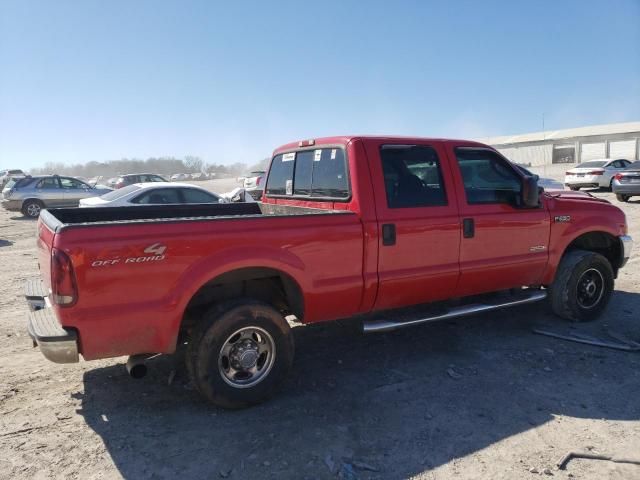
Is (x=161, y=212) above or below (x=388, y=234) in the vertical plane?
above

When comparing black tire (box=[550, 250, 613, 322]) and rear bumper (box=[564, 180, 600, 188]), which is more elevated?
rear bumper (box=[564, 180, 600, 188])

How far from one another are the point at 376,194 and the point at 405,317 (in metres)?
1.14

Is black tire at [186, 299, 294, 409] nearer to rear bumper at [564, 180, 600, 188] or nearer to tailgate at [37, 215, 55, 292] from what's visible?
tailgate at [37, 215, 55, 292]

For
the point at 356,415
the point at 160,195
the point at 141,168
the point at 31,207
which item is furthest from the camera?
the point at 141,168

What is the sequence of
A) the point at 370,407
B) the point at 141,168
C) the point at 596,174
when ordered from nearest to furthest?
the point at 370,407
the point at 596,174
the point at 141,168

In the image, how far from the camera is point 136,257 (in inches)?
120

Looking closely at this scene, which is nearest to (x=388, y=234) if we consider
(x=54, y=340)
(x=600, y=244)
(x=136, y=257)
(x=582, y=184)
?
(x=136, y=257)

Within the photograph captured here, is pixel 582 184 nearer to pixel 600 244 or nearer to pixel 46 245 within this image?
pixel 600 244

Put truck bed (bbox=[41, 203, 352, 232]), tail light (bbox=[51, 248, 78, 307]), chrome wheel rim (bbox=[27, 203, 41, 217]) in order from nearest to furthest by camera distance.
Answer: tail light (bbox=[51, 248, 78, 307])
truck bed (bbox=[41, 203, 352, 232])
chrome wheel rim (bbox=[27, 203, 41, 217])

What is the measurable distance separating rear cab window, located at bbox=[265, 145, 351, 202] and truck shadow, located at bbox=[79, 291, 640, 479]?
1.54 m

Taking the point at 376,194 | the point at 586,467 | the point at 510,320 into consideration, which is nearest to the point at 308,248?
the point at 376,194

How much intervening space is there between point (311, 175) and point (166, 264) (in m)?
1.95

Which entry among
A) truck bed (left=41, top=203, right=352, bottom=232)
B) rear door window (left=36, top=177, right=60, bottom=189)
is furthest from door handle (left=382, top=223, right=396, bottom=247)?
rear door window (left=36, top=177, right=60, bottom=189)

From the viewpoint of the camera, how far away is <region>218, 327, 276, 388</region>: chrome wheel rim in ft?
11.7
